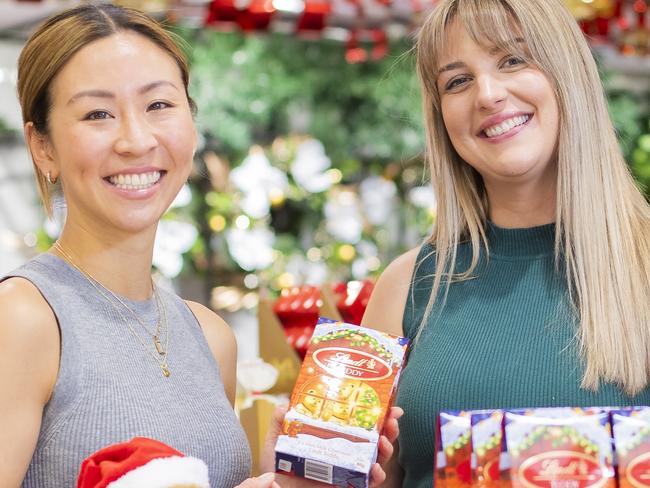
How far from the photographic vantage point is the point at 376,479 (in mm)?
1628

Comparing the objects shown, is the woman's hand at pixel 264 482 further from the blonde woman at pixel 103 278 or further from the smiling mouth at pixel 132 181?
the smiling mouth at pixel 132 181

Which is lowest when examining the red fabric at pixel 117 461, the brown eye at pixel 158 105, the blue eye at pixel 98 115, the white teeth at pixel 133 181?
the red fabric at pixel 117 461

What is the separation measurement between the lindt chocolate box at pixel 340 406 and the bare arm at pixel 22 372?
0.39 meters

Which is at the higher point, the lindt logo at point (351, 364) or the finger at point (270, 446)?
the lindt logo at point (351, 364)

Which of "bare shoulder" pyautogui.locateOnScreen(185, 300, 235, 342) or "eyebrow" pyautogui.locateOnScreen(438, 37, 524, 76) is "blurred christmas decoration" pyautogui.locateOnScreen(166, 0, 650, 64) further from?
"bare shoulder" pyautogui.locateOnScreen(185, 300, 235, 342)

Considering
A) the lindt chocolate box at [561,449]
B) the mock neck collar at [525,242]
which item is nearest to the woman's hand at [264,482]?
the lindt chocolate box at [561,449]

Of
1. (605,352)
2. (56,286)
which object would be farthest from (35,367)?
(605,352)

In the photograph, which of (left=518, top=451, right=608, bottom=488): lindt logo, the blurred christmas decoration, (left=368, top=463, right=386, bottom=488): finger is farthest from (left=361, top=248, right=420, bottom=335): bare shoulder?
the blurred christmas decoration

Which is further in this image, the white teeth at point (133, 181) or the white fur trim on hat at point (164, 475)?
the white teeth at point (133, 181)

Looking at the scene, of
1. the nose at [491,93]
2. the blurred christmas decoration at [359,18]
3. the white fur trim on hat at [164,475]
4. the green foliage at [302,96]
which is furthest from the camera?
the green foliage at [302,96]

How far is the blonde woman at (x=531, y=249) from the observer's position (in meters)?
1.85

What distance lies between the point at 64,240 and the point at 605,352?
1.05 meters

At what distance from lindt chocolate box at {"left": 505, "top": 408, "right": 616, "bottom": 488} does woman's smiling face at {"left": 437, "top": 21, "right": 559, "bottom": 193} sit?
668mm

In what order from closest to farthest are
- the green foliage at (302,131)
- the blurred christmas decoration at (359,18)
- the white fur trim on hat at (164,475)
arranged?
1. the white fur trim on hat at (164,475)
2. the blurred christmas decoration at (359,18)
3. the green foliage at (302,131)
